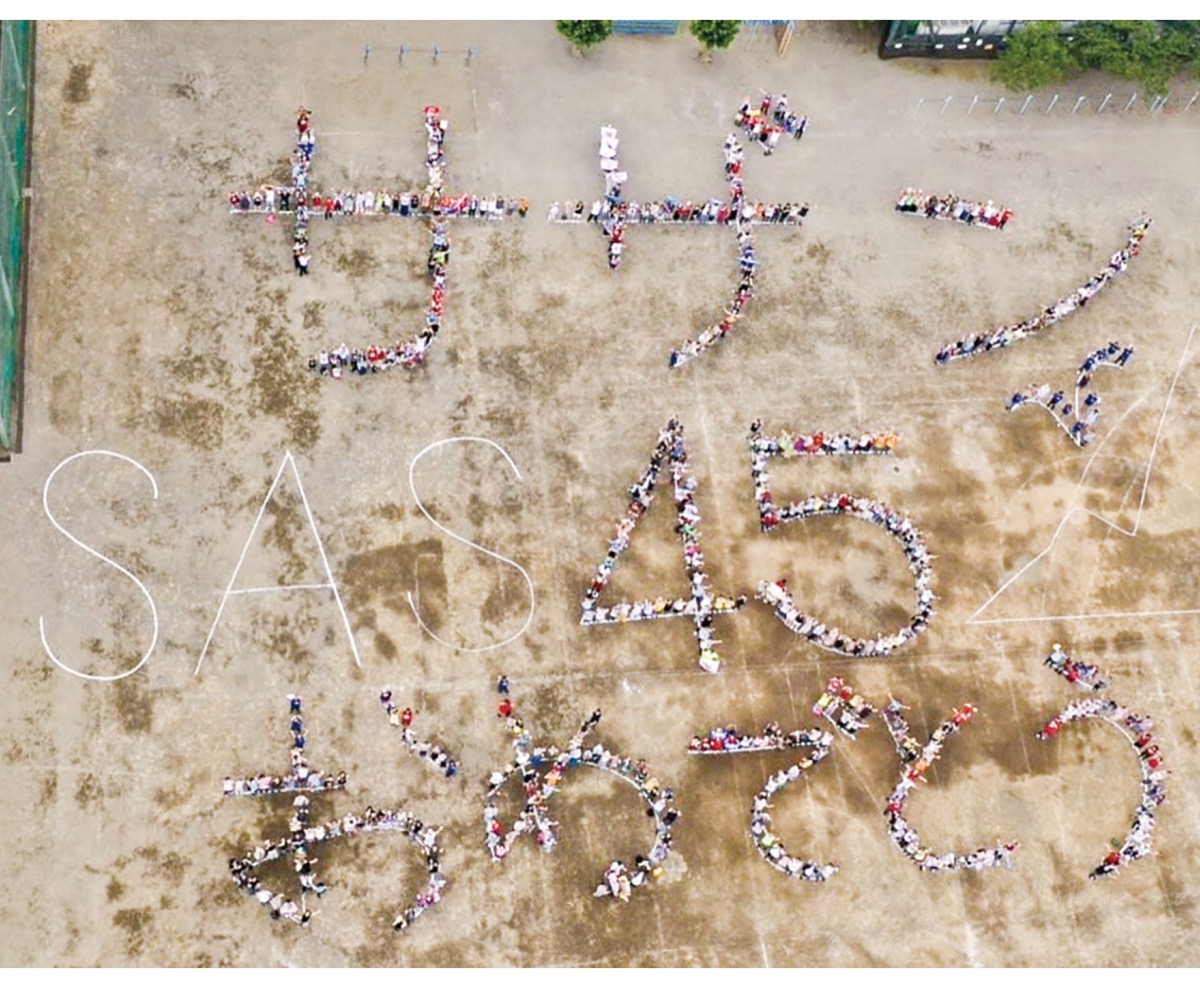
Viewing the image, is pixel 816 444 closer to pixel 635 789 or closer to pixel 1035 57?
pixel 635 789

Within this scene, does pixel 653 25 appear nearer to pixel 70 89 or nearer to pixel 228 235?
pixel 228 235

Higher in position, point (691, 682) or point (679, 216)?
point (679, 216)

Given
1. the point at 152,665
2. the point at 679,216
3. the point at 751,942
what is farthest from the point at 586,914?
the point at 679,216

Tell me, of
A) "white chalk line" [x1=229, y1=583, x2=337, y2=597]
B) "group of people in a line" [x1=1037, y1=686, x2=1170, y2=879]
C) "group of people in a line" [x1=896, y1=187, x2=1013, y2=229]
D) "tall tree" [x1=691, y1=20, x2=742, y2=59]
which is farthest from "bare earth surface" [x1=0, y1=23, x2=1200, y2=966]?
"tall tree" [x1=691, y1=20, x2=742, y2=59]

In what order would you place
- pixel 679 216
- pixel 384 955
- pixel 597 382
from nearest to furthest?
pixel 384 955
pixel 597 382
pixel 679 216

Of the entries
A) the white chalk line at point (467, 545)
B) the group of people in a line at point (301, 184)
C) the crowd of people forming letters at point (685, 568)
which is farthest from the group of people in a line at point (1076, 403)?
the group of people in a line at point (301, 184)

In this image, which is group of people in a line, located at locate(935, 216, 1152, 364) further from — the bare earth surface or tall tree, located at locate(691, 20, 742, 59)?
tall tree, located at locate(691, 20, 742, 59)

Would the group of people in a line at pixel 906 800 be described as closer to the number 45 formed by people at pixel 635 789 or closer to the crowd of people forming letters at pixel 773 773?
the number 45 formed by people at pixel 635 789
